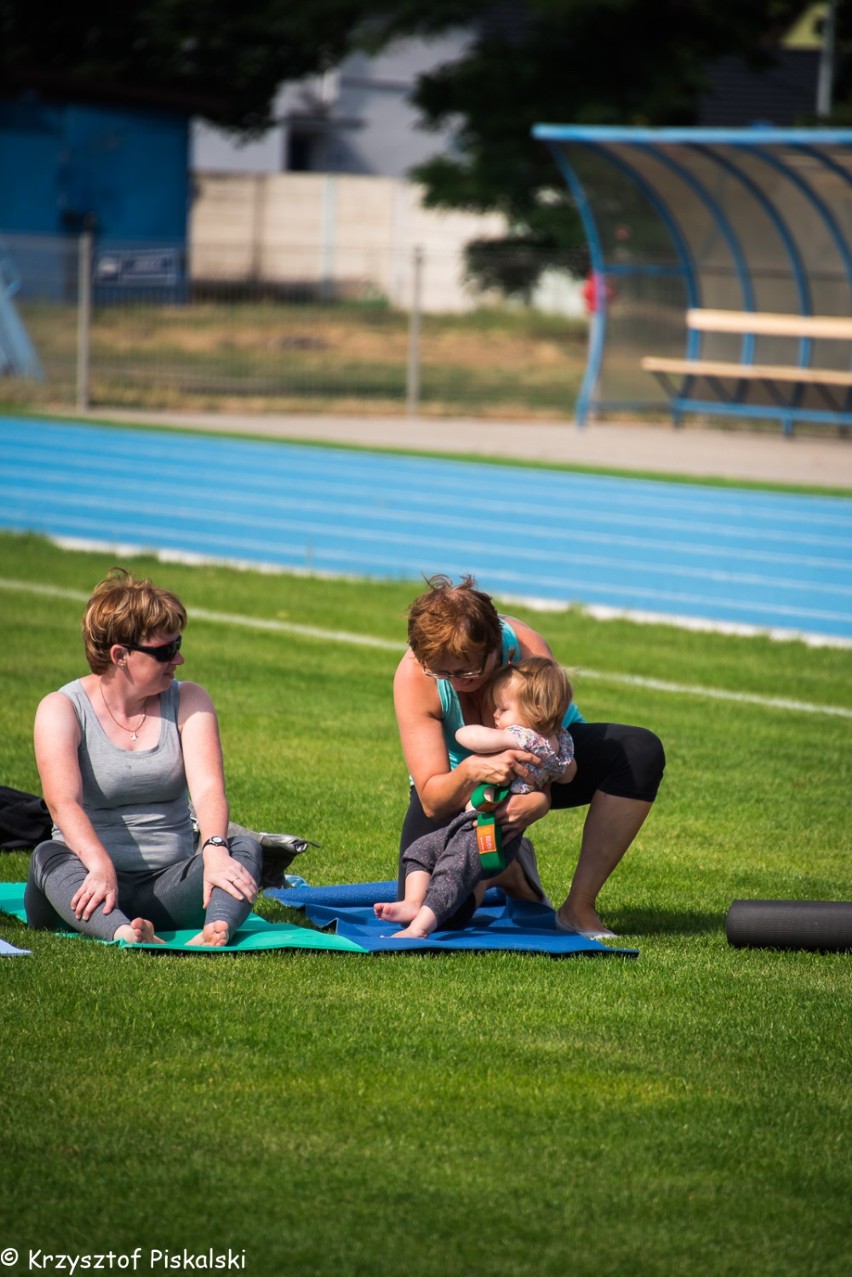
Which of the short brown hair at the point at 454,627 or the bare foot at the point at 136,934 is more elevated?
the short brown hair at the point at 454,627

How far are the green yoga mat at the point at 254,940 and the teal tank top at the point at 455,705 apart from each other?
0.63 metres

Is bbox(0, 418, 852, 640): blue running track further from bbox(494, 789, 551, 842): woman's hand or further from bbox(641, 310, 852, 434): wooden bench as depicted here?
bbox(494, 789, 551, 842): woman's hand

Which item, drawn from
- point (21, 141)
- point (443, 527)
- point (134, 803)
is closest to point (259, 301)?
point (21, 141)

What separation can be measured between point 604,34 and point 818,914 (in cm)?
3586

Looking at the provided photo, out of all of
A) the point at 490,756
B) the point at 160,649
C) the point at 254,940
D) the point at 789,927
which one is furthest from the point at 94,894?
the point at 789,927

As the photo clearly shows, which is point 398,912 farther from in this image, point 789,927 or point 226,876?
point 789,927

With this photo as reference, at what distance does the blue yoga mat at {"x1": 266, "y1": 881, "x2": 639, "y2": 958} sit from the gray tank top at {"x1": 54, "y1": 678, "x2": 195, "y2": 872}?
0.49 metres

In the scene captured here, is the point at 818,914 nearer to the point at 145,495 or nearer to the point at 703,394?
the point at 145,495

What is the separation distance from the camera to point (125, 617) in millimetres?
5094

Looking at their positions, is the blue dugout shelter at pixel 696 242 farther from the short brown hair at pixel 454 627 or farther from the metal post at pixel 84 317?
the short brown hair at pixel 454 627

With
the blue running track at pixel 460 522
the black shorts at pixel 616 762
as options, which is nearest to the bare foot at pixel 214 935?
the black shorts at pixel 616 762

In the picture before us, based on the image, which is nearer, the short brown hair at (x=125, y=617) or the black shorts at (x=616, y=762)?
the short brown hair at (x=125, y=617)

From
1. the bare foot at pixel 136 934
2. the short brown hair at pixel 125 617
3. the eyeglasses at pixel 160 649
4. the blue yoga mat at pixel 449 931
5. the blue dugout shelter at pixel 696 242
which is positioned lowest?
the blue yoga mat at pixel 449 931

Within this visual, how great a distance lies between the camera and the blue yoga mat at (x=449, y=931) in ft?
17.2
